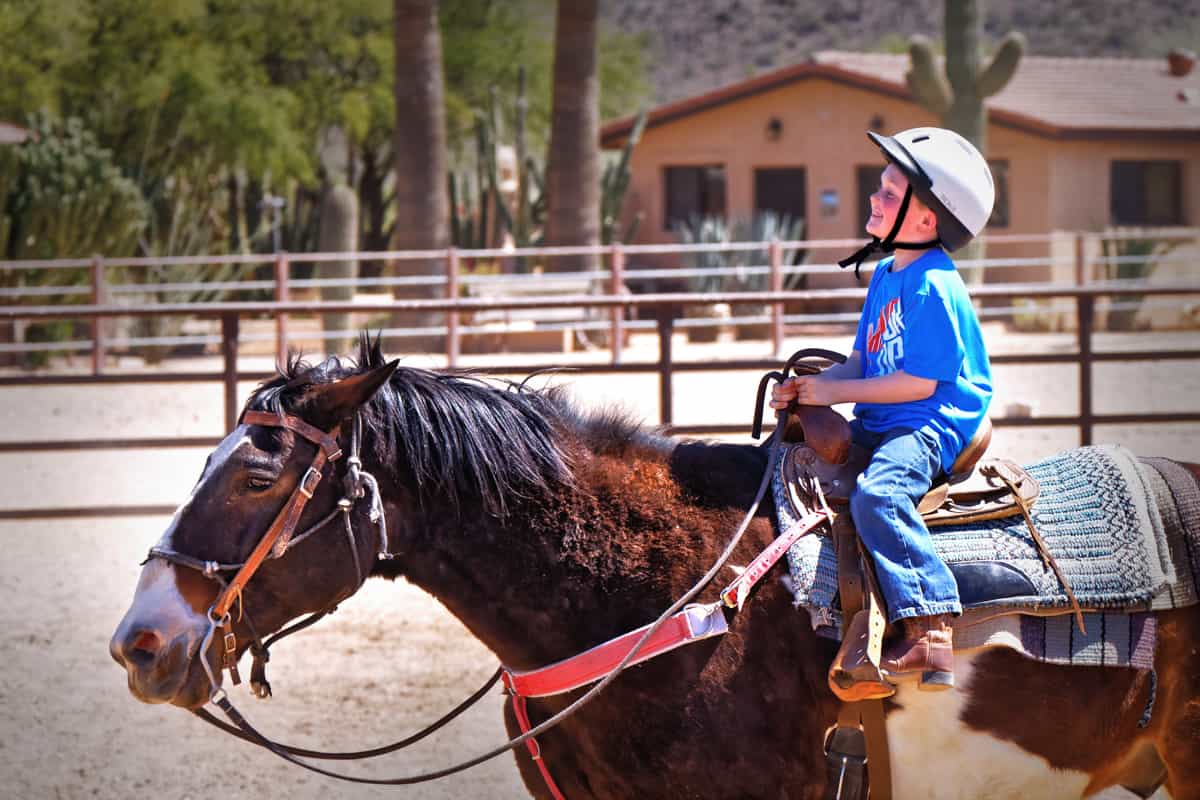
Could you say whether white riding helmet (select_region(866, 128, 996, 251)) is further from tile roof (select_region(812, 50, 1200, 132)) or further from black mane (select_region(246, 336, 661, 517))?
tile roof (select_region(812, 50, 1200, 132))

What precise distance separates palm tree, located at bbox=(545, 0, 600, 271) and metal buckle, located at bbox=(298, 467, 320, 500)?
56.3 feet

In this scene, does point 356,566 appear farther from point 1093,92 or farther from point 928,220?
point 1093,92

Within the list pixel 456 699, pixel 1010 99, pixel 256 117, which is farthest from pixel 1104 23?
pixel 456 699

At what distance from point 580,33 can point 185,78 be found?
9.40m

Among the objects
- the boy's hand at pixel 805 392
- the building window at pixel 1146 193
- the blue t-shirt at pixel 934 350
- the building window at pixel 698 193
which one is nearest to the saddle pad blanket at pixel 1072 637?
the blue t-shirt at pixel 934 350

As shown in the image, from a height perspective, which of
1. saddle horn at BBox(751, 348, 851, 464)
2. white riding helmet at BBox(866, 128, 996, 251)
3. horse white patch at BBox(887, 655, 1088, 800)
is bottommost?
horse white patch at BBox(887, 655, 1088, 800)

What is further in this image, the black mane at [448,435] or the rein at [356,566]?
the black mane at [448,435]

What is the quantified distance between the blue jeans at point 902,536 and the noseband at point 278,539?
0.99 m

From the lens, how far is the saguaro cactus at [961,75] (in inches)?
780

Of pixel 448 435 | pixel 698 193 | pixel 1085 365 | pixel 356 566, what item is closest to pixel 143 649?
pixel 356 566

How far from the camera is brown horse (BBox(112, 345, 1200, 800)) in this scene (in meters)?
2.74

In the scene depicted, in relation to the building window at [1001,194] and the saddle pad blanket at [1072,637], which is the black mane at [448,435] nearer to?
the saddle pad blanket at [1072,637]

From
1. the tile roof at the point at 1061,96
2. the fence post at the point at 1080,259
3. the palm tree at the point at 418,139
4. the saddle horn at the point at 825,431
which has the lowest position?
the saddle horn at the point at 825,431

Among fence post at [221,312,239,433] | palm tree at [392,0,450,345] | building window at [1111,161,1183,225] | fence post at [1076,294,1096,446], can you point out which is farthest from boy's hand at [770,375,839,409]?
building window at [1111,161,1183,225]
